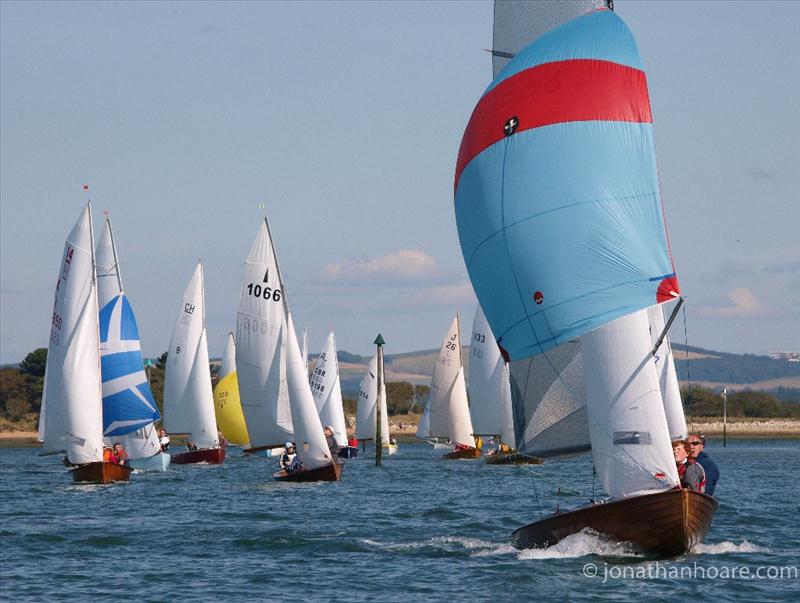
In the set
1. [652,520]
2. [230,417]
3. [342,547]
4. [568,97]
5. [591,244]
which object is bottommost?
[342,547]

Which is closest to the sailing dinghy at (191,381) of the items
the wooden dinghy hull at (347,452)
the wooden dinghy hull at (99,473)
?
the wooden dinghy hull at (347,452)

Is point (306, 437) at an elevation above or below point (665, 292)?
below

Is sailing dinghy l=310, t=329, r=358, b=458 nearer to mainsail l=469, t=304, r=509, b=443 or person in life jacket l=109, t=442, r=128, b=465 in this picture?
mainsail l=469, t=304, r=509, b=443

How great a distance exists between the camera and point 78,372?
49875 millimetres

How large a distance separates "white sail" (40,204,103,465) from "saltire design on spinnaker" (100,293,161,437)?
11.5ft

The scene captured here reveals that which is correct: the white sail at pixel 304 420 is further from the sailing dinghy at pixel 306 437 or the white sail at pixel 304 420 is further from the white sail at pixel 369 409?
the white sail at pixel 369 409

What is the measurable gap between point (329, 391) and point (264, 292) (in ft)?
95.7

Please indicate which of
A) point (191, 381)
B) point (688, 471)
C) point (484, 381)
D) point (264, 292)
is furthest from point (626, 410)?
point (191, 381)

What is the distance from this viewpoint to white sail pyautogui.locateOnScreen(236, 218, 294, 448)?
51.8m

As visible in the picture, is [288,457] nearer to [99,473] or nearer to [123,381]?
[99,473]

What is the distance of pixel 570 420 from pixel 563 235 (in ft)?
12.8

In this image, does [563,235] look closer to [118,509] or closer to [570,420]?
[570,420]

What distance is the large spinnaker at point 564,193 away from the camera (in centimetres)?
2345

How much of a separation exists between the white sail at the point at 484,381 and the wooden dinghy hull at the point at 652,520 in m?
44.8
